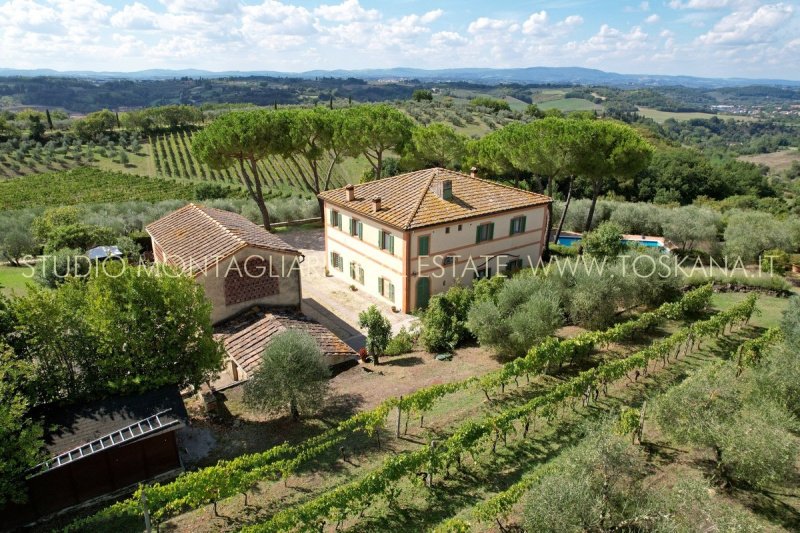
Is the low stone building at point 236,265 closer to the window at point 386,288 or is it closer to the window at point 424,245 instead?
the window at point 386,288

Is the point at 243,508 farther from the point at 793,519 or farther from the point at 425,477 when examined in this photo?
the point at 793,519

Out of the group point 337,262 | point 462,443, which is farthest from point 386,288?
point 462,443

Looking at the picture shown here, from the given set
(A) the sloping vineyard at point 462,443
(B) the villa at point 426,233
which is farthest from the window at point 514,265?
(A) the sloping vineyard at point 462,443

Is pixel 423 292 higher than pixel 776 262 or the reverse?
the reverse

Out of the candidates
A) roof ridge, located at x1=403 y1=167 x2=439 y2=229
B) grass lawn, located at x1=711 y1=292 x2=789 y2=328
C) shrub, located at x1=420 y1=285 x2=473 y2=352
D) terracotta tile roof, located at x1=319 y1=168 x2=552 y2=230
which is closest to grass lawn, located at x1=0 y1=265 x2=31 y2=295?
A: terracotta tile roof, located at x1=319 y1=168 x2=552 y2=230

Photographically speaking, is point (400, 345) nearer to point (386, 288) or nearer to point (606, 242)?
point (386, 288)

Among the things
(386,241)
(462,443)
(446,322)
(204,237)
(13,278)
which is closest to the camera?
(462,443)

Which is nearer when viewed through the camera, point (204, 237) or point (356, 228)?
point (204, 237)

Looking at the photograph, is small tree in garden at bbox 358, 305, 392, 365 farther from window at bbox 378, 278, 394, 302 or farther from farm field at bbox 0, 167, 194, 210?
farm field at bbox 0, 167, 194, 210
